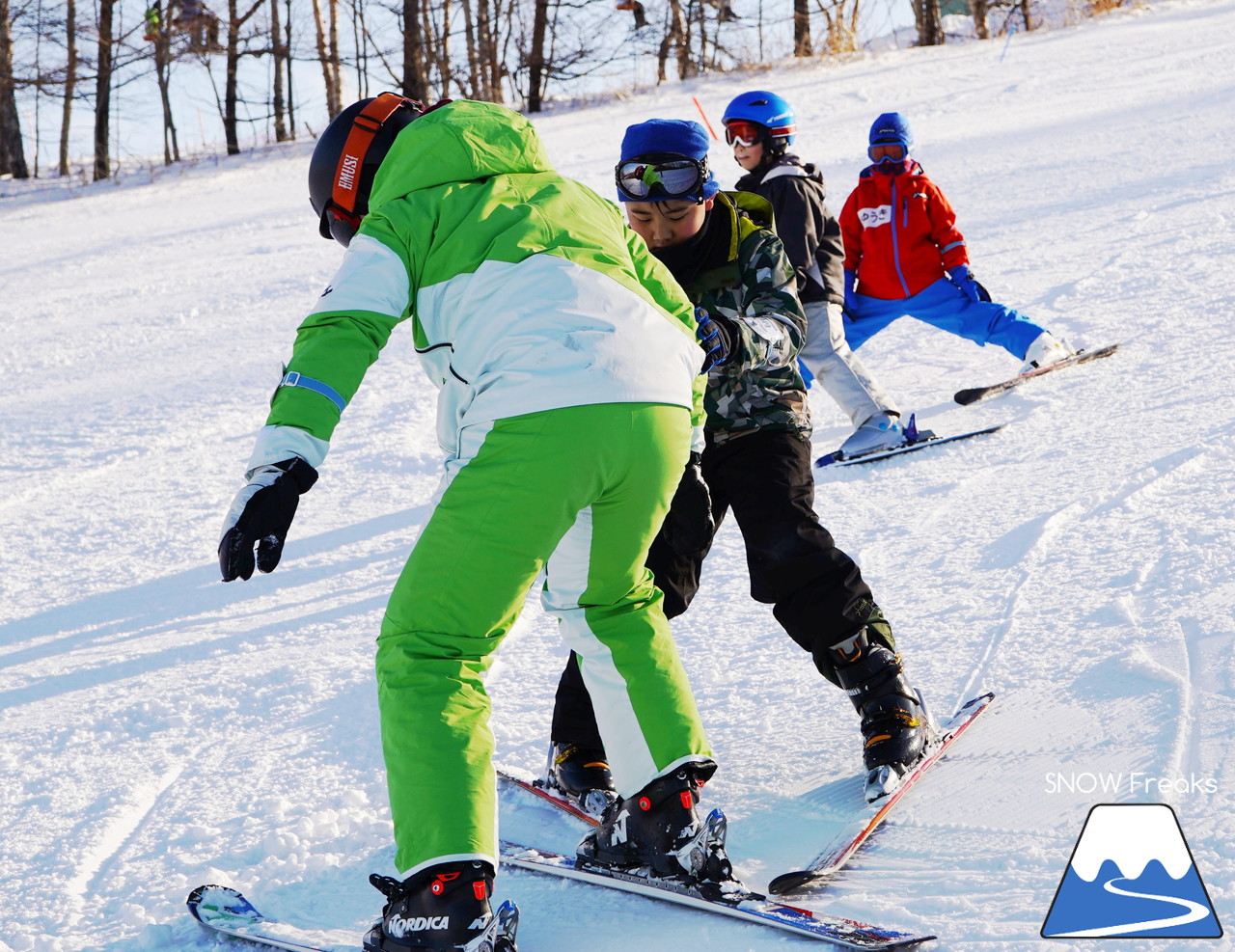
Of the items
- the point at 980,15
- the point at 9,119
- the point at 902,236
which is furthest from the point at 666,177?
the point at 980,15

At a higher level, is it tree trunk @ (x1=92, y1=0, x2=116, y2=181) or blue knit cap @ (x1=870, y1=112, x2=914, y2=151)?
tree trunk @ (x1=92, y1=0, x2=116, y2=181)

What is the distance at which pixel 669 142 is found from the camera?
8.52ft

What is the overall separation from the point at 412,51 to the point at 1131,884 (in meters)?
19.4

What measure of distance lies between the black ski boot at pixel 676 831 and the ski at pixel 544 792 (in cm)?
37

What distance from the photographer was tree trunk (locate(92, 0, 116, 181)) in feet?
64.0

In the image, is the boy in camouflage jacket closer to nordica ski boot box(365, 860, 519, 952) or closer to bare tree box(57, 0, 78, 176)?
nordica ski boot box(365, 860, 519, 952)

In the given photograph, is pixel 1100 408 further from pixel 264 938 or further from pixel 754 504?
pixel 264 938

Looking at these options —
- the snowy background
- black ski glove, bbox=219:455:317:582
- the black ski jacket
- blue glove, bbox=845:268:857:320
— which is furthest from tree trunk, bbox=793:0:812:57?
black ski glove, bbox=219:455:317:582

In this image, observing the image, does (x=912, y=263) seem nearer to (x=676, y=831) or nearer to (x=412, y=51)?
(x=676, y=831)

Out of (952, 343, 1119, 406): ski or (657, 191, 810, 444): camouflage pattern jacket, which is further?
(952, 343, 1119, 406): ski

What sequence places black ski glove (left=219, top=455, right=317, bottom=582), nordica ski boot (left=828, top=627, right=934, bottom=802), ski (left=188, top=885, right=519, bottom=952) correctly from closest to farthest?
black ski glove (left=219, top=455, right=317, bottom=582) → ski (left=188, top=885, right=519, bottom=952) → nordica ski boot (left=828, top=627, right=934, bottom=802)

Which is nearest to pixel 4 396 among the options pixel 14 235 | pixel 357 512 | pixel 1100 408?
pixel 357 512

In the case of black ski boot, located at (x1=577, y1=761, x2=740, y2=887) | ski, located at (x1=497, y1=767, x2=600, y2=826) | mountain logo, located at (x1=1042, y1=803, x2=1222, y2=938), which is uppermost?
black ski boot, located at (x1=577, y1=761, x2=740, y2=887)

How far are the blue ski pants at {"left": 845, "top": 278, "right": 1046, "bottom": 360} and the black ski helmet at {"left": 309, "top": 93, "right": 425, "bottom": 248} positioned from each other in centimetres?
414
